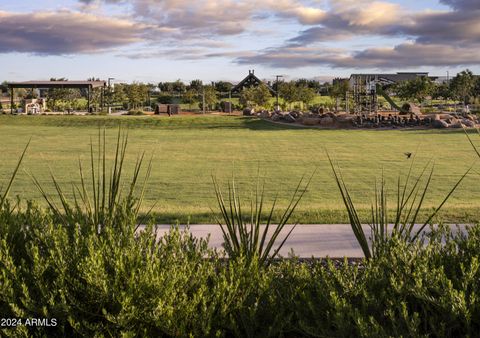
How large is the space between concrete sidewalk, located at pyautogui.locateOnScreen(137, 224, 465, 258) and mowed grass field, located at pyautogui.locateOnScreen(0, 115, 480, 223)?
51 cm

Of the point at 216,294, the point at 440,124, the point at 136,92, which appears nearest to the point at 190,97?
the point at 136,92

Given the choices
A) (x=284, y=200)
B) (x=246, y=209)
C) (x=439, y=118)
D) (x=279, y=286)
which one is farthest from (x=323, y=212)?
(x=439, y=118)

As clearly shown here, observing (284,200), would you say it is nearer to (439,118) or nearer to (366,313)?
(366,313)

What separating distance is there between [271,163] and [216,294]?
13.4 metres

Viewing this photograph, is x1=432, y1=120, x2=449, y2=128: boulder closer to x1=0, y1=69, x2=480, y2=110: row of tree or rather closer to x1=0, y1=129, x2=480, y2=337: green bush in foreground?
x1=0, y1=69, x2=480, y2=110: row of tree

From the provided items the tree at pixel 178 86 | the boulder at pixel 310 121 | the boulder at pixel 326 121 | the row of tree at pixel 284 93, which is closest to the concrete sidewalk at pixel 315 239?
the boulder at pixel 326 121

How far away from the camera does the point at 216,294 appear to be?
12.4ft

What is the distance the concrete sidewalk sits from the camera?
6.55m

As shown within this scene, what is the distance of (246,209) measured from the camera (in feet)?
30.1

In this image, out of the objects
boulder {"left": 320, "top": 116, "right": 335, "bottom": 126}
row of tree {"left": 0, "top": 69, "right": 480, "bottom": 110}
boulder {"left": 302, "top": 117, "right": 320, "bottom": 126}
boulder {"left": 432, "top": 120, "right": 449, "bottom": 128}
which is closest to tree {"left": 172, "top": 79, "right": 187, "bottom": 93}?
row of tree {"left": 0, "top": 69, "right": 480, "bottom": 110}

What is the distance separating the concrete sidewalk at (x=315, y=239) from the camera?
655cm

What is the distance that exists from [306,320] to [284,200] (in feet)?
22.8

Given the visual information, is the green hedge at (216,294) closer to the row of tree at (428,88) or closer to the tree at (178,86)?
the row of tree at (428,88)

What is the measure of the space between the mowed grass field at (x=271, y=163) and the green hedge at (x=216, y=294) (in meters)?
1.42
